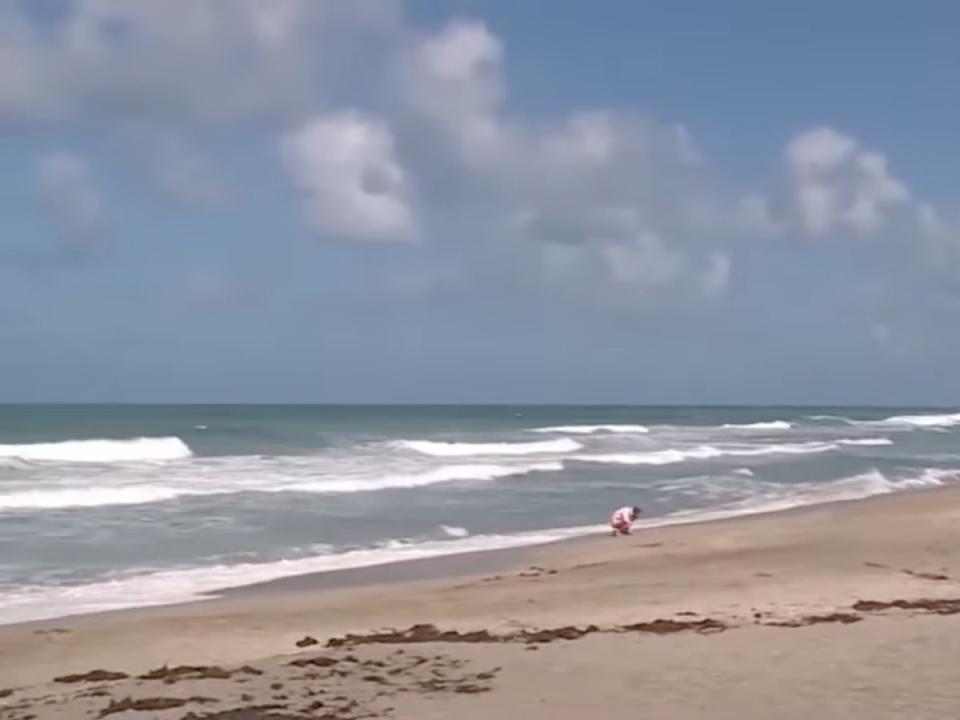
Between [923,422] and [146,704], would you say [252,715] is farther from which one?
[923,422]

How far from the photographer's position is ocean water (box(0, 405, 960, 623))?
14.4 meters

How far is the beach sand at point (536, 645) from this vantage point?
6.96m

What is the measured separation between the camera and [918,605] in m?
10.7

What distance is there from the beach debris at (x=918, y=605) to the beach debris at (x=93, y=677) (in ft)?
19.9

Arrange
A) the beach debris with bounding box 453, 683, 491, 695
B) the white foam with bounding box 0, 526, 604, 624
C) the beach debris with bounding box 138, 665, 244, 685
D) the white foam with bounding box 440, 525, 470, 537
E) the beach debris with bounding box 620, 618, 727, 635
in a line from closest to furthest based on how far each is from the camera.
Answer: the beach debris with bounding box 453, 683, 491, 695, the beach debris with bounding box 138, 665, 244, 685, the beach debris with bounding box 620, 618, 727, 635, the white foam with bounding box 0, 526, 604, 624, the white foam with bounding box 440, 525, 470, 537

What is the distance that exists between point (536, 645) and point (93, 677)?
10.1ft

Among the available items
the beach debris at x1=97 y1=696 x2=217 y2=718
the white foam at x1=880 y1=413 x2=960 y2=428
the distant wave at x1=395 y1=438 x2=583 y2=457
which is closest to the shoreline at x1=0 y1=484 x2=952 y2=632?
the beach debris at x1=97 y1=696 x2=217 y2=718

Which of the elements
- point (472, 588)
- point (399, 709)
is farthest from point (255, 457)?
point (399, 709)

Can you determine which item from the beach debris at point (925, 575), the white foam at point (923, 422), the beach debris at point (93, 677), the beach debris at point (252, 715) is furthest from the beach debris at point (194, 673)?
the white foam at point (923, 422)

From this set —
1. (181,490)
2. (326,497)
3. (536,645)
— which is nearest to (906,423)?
(326,497)

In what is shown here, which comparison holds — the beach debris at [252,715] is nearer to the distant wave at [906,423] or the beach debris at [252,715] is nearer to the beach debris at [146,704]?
the beach debris at [146,704]

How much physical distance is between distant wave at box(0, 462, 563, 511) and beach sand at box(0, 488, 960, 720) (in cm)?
986

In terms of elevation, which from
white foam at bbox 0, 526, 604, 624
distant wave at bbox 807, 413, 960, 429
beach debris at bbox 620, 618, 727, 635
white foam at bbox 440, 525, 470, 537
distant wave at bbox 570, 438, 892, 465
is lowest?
white foam at bbox 0, 526, 604, 624

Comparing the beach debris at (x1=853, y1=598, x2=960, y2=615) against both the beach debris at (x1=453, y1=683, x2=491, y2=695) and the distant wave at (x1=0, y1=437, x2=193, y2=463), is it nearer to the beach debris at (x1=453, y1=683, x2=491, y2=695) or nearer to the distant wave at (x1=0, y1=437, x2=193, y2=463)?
the beach debris at (x1=453, y1=683, x2=491, y2=695)
